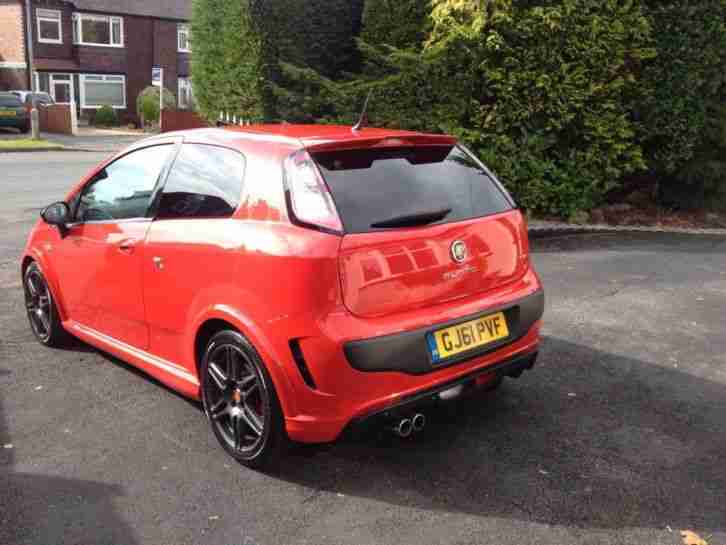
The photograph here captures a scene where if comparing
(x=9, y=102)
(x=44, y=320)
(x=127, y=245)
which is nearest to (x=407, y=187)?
(x=127, y=245)

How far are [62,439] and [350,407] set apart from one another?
179 cm

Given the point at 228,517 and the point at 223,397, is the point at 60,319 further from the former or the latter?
the point at 228,517

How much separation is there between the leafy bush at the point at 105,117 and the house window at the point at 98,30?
5.61 metres

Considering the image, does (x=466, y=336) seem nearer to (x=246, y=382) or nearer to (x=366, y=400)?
(x=366, y=400)

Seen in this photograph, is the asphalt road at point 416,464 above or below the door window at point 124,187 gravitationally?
below

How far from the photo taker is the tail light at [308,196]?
11.4 ft

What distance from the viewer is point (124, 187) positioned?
189 inches

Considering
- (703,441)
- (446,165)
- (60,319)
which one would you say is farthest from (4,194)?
(703,441)

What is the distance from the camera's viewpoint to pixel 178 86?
153 ft

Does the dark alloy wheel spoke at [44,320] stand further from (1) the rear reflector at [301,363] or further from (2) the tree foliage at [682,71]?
(2) the tree foliage at [682,71]

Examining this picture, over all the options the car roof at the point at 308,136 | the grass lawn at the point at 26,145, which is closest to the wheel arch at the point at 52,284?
the car roof at the point at 308,136

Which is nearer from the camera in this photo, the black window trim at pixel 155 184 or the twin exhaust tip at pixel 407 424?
the twin exhaust tip at pixel 407 424

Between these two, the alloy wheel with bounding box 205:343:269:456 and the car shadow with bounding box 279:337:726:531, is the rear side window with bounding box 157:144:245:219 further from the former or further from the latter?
the car shadow with bounding box 279:337:726:531

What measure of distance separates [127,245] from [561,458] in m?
2.81
